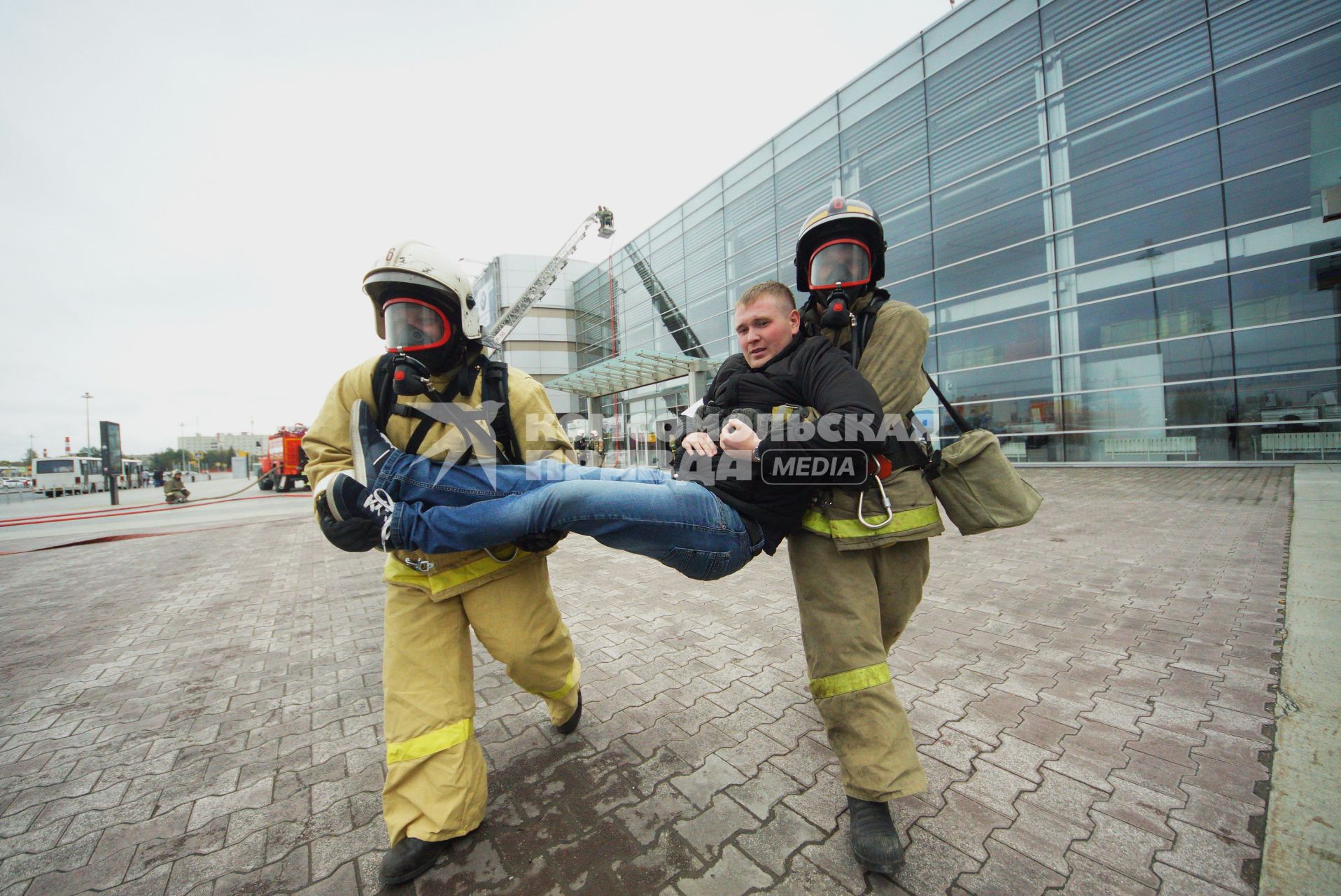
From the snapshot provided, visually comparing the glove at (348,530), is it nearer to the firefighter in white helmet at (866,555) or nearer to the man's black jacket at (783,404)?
the man's black jacket at (783,404)

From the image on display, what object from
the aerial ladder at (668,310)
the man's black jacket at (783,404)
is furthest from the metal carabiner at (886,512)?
the aerial ladder at (668,310)

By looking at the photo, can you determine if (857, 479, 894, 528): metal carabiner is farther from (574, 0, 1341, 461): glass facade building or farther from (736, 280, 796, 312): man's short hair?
(574, 0, 1341, 461): glass facade building

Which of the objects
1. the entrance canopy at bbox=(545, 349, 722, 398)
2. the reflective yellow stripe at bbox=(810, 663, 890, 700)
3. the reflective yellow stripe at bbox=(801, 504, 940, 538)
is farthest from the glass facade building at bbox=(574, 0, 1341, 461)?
the reflective yellow stripe at bbox=(810, 663, 890, 700)

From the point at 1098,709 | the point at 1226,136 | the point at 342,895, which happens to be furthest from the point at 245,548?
the point at 1226,136

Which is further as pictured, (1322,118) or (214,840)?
(1322,118)

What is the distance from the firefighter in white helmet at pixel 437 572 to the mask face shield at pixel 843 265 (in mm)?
1215

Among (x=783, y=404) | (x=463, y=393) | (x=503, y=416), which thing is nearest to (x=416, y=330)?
(x=463, y=393)

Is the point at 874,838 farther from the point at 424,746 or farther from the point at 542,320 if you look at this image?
the point at 542,320

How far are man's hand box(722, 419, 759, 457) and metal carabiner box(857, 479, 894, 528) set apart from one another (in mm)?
390

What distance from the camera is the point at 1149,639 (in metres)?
3.12

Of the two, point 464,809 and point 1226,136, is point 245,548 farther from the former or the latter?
point 1226,136

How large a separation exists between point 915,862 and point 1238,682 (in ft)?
7.64

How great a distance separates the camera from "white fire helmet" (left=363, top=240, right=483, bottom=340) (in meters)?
1.95

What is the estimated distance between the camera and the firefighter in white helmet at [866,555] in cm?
159
